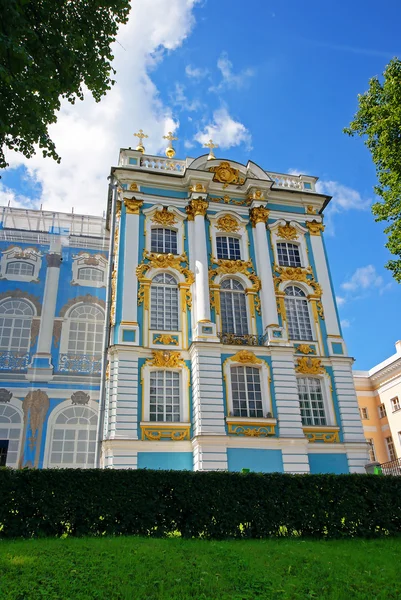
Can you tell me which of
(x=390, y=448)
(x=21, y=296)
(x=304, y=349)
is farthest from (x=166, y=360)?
(x=390, y=448)

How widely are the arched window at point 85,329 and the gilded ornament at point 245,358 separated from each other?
7657 millimetres

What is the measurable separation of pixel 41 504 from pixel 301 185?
22.0 m

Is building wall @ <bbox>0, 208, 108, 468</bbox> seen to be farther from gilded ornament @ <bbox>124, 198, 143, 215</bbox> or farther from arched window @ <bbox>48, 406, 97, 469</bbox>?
gilded ornament @ <bbox>124, 198, 143, 215</bbox>

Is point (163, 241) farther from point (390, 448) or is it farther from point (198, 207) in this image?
point (390, 448)

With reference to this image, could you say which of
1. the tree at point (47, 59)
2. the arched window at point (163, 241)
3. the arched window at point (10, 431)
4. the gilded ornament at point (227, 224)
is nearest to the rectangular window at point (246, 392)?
the arched window at point (163, 241)

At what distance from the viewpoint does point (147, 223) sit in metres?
25.3

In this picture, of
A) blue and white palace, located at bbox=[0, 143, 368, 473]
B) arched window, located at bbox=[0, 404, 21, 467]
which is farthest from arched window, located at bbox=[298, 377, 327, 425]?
arched window, located at bbox=[0, 404, 21, 467]

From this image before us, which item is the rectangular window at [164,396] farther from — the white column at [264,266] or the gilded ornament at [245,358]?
the white column at [264,266]

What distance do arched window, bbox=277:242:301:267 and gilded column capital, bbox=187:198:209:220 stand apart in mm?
4279

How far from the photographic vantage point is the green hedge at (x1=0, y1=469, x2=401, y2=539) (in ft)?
38.6

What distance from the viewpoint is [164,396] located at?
858 inches

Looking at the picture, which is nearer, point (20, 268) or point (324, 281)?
point (324, 281)

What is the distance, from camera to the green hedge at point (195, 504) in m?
11.8

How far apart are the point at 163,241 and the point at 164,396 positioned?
768cm
